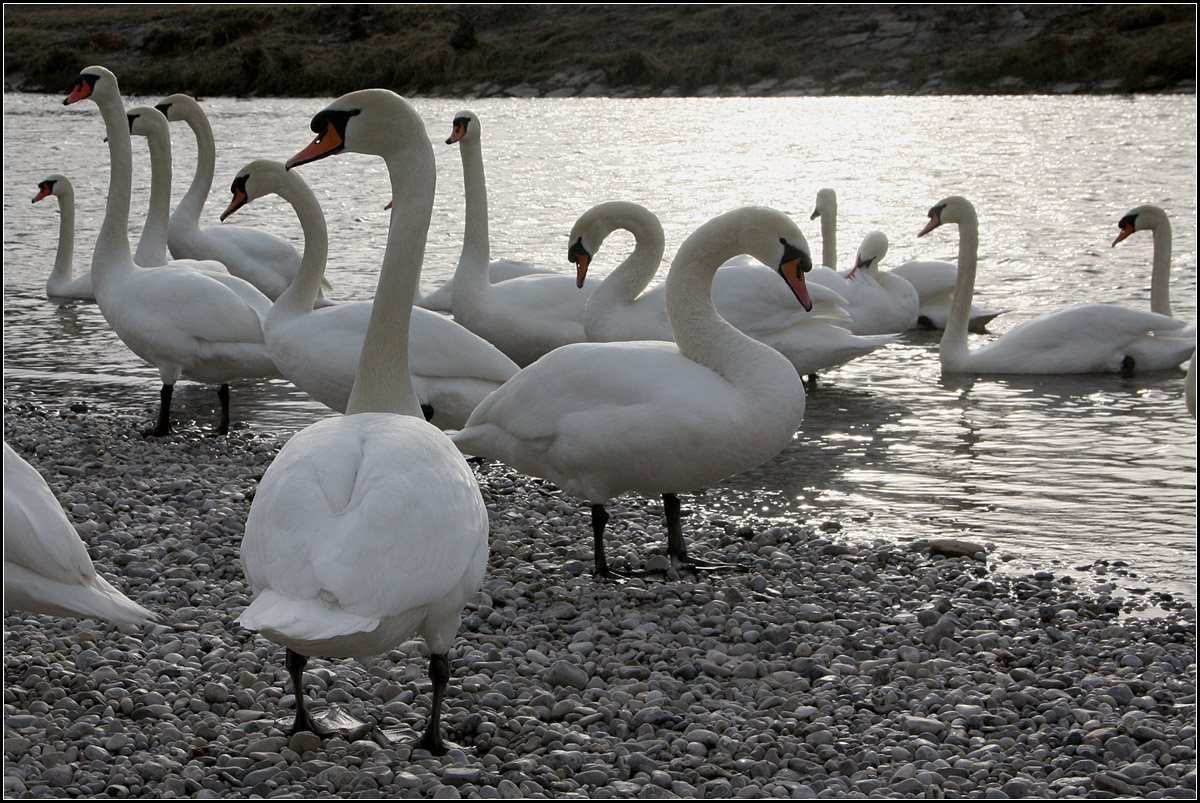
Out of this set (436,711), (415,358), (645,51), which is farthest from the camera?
(645,51)

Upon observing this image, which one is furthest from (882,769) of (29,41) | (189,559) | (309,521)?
(29,41)

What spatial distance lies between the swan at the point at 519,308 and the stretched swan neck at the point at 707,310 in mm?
2566

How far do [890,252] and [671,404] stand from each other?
453 inches

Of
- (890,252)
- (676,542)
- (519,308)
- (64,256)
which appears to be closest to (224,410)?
(519,308)

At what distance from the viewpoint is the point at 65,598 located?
3.31 m

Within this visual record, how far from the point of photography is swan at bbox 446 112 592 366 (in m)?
8.02

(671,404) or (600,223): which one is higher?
(600,223)

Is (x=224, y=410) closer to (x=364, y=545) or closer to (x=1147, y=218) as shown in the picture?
(x=364, y=545)

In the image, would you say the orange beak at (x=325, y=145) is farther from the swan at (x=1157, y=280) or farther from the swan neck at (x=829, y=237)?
the swan neck at (x=829, y=237)

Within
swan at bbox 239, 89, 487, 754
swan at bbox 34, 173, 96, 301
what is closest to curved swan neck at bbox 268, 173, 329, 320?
swan at bbox 239, 89, 487, 754

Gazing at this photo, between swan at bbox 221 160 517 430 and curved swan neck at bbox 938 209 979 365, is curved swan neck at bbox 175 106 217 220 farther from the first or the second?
curved swan neck at bbox 938 209 979 365

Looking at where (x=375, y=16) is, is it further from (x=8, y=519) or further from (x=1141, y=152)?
(x=8, y=519)

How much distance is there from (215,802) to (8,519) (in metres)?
0.88

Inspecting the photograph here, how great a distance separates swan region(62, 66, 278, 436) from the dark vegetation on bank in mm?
40920
